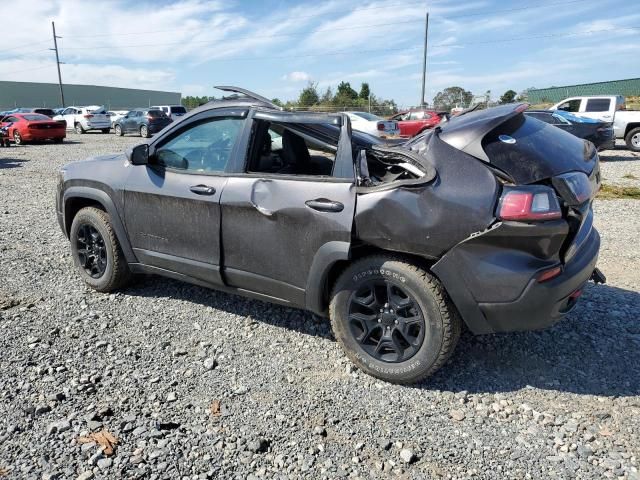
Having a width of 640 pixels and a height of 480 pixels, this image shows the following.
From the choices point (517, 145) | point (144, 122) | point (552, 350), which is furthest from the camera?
point (144, 122)

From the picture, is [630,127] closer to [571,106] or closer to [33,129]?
[571,106]

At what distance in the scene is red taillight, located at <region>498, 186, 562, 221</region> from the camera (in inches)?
103

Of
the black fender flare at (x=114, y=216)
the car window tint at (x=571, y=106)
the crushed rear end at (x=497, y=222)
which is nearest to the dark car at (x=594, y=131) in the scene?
the car window tint at (x=571, y=106)

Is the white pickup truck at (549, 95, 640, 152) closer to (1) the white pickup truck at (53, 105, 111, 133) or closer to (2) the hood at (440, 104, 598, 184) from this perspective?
(2) the hood at (440, 104, 598, 184)

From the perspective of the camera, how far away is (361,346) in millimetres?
3188

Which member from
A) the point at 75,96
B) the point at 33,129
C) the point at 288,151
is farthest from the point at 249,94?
the point at 75,96

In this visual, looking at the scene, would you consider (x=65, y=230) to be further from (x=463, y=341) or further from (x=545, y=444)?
(x=545, y=444)

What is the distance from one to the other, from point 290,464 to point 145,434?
2.66 feet

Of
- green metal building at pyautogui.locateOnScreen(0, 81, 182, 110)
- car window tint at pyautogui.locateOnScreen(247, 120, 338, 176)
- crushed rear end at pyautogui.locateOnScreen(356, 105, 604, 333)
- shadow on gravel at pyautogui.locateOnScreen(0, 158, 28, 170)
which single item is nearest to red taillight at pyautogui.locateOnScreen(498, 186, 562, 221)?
crushed rear end at pyautogui.locateOnScreen(356, 105, 604, 333)

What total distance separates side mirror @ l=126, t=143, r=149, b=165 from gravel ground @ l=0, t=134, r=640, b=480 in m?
1.23

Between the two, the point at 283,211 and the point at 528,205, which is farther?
the point at 283,211

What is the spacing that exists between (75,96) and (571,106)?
198 feet

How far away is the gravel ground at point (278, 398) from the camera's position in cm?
247

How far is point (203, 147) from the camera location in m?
3.85
